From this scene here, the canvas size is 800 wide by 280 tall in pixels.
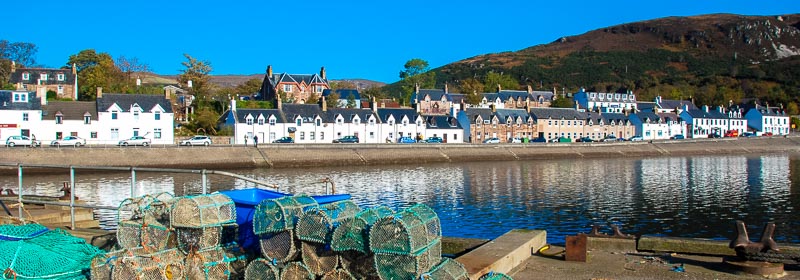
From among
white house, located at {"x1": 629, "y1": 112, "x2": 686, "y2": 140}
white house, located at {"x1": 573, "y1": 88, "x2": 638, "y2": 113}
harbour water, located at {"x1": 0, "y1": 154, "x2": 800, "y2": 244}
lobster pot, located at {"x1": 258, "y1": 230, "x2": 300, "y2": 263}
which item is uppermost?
white house, located at {"x1": 573, "y1": 88, "x2": 638, "y2": 113}

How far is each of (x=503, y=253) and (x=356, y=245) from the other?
3.75 metres

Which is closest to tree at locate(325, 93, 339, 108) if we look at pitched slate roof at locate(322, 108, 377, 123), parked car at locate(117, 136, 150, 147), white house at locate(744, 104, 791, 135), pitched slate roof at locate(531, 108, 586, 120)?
pitched slate roof at locate(322, 108, 377, 123)

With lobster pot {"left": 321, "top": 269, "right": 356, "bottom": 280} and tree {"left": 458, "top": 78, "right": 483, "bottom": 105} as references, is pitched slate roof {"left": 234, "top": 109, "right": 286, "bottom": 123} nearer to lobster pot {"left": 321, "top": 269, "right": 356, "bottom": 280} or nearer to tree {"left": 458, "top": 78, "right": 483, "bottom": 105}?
tree {"left": 458, "top": 78, "right": 483, "bottom": 105}

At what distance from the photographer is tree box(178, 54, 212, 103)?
99.5 meters

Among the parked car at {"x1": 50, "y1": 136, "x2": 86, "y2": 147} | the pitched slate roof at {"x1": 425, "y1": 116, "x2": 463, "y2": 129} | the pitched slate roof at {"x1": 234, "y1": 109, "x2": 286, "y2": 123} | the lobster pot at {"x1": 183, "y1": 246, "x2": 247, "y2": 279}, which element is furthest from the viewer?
the pitched slate roof at {"x1": 425, "y1": 116, "x2": 463, "y2": 129}

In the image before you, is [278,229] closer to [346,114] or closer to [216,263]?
[216,263]

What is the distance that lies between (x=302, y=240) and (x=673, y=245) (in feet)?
28.0

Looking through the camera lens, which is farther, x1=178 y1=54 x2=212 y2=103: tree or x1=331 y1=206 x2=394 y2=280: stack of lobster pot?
x1=178 y1=54 x2=212 y2=103: tree

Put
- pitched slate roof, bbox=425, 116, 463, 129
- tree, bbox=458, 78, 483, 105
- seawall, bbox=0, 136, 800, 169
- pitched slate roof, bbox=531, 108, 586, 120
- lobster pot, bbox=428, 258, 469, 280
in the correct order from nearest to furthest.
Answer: lobster pot, bbox=428, 258, 469, 280
seawall, bbox=0, 136, 800, 169
pitched slate roof, bbox=425, 116, 463, 129
pitched slate roof, bbox=531, 108, 586, 120
tree, bbox=458, 78, 483, 105

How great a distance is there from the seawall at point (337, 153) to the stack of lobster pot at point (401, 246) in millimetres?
58849

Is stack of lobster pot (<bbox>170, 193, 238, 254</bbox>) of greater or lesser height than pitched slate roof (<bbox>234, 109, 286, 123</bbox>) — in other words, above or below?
below

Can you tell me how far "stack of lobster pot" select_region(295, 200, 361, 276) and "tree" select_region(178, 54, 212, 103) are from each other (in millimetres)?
92644

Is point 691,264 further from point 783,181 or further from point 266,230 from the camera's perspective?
point 783,181

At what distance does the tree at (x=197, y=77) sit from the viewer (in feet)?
326
